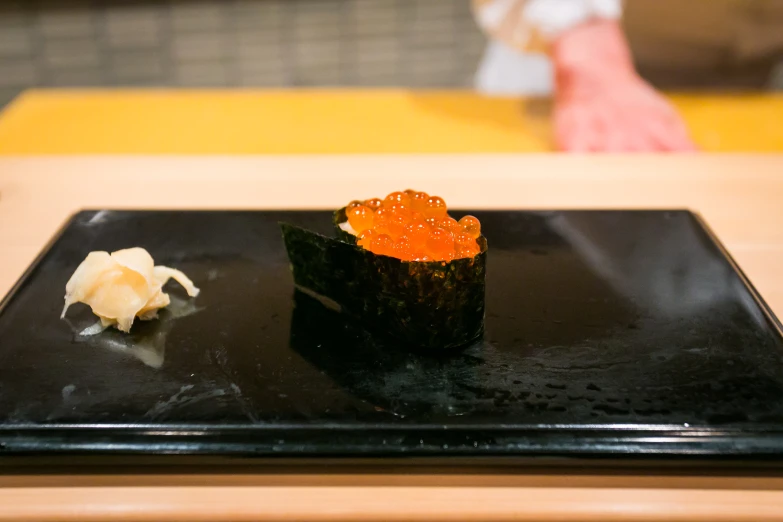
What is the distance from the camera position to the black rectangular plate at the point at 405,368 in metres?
0.67

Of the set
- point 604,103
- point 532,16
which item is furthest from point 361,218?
point 532,16

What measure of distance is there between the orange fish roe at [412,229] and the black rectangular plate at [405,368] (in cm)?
10

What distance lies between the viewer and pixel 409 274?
0.80m

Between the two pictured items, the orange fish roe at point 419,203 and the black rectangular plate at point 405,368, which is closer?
the black rectangular plate at point 405,368

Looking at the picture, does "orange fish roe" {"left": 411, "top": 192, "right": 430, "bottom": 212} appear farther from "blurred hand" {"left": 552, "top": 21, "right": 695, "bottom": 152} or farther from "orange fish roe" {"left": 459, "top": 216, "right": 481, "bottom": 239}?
"blurred hand" {"left": 552, "top": 21, "right": 695, "bottom": 152}

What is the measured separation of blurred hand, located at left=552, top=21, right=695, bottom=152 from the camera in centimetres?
147

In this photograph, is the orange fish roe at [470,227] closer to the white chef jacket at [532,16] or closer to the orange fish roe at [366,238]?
the orange fish roe at [366,238]

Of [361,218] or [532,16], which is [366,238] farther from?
[532,16]

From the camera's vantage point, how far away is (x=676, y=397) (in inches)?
28.7

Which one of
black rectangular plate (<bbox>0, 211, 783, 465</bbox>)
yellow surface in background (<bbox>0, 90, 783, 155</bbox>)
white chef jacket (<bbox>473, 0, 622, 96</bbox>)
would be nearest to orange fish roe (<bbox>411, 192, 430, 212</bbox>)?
black rectangular plate (<bbox>0, 211, 783, 465</bbox>)

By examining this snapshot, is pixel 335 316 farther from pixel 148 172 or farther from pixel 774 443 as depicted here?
pixel 148 172

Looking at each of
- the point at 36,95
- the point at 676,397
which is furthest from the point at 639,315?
the point at 36,95

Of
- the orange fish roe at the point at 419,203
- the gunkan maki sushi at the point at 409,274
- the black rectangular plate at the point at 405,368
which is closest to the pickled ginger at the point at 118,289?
the black rectangular plate at the point at 405,368

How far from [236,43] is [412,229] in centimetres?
202
